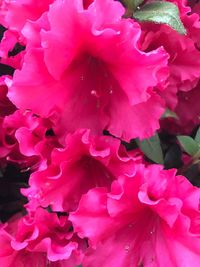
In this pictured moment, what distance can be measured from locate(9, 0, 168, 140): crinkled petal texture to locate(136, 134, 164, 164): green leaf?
73 millimetres

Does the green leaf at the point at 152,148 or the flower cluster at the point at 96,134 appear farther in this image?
the green leaf at the point at 152,148

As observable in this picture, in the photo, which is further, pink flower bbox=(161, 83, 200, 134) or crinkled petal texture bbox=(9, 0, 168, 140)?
pink flower bbox=(161, 83, 200, 134)

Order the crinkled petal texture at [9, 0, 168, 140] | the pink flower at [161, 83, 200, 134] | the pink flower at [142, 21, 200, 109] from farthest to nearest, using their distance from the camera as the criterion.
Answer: the pink flower at [161, 83, 200, 134] < the pink flower at [142, 21, 200, 109] < the crinkled petal texture at [9, 0, 168, 140]

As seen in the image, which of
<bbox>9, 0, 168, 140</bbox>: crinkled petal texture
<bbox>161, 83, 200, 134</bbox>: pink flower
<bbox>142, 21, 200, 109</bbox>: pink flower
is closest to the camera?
<bbox>9, 0, 168, 140</bbox>: crinkled petal texture

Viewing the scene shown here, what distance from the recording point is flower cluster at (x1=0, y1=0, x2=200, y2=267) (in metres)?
0.70

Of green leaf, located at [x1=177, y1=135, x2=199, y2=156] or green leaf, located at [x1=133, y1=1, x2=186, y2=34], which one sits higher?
green leaf, located at [x1=133, y1=1, x2=186, y2=34]

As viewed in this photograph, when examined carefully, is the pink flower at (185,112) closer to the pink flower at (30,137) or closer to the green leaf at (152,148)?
the green leaf at (152,148)

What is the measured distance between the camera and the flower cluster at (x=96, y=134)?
2.30 feet

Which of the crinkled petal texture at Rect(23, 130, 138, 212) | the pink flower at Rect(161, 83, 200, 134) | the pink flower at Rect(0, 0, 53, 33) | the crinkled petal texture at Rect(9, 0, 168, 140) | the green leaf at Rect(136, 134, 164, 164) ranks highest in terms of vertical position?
the pink flower at Rect(0, 0, 53, 33)

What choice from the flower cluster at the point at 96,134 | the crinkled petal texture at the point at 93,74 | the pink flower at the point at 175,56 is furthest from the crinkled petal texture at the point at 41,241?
the pink flower at the point at 175,56

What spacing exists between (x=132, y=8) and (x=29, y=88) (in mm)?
202

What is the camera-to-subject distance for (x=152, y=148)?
2.74 ft

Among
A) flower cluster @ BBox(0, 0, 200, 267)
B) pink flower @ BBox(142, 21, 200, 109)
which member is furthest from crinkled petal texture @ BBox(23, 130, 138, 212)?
pink flower @ BBox(142, 21, 200, 109)

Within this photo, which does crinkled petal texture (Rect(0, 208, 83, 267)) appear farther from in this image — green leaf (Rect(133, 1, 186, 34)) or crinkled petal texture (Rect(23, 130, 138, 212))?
green leaf (Rect(133, 1, 186, 34))
